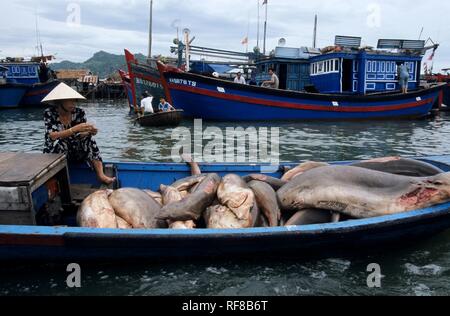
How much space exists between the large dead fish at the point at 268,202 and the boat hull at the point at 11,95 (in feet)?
91.4

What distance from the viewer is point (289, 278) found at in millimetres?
4359

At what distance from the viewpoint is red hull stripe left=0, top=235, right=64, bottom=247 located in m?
3.91

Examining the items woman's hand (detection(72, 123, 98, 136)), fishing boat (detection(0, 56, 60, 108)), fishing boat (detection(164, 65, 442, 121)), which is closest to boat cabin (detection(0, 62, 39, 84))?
fishing boat (detection(0, 56, 60, 108))

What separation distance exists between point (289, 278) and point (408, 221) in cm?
151

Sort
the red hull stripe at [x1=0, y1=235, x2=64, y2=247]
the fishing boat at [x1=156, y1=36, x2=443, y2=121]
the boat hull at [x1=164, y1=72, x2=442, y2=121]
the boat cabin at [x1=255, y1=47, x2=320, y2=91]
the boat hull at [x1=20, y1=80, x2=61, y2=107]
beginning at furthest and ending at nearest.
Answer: the boat hull at [x1=20, y1=80, x2=61, y2=107]
the boat cabin at [x1=255, y1=47, x2=320, y2=91]
the fishing boat at [x1=156, y1=36, x2=443, y2=121]
the boat hull at [x1=164, y1=72, x2=442, y2=121]
the red hull stripe at [x1=0, y1=235, x2=64, y2=247]

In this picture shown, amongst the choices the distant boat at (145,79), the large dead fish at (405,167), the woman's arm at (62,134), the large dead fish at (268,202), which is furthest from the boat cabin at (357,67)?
the woman's arm at (62,134)

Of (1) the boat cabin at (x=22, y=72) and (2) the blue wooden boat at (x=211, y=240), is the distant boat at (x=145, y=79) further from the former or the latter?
(2) the blue wooden boat at (x=211, y=240)

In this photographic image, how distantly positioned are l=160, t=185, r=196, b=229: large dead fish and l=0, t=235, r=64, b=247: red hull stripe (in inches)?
48.6

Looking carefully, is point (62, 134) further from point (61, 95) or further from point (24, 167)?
point (24, 167)

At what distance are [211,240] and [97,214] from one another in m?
1.42

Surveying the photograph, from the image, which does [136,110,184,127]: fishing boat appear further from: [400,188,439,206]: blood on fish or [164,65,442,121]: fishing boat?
[400,188,439,206]: blood on fish

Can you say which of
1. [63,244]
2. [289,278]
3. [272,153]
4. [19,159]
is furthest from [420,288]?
[272,153]

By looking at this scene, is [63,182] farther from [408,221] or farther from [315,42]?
[315,42]
